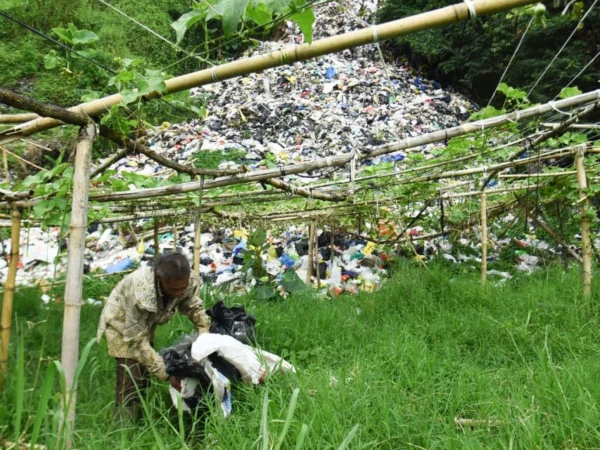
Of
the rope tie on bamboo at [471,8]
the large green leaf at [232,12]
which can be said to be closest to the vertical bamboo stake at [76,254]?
the large green leaf at [232,12]

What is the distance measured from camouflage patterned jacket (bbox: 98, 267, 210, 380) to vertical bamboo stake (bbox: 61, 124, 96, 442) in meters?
0.49

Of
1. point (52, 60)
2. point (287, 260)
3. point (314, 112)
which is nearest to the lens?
point (52, 60)

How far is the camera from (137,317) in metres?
2.38

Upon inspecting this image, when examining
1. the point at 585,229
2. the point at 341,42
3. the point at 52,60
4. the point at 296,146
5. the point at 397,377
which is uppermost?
the point at 296,146

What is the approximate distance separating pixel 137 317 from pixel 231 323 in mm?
580

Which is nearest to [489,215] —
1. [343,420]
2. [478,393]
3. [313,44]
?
[478,393]

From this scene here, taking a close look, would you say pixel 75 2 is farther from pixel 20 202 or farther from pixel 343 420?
pixel 343 420

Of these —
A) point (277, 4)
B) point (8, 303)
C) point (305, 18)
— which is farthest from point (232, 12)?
point (8, 303)

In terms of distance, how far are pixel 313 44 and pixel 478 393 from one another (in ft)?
5.88

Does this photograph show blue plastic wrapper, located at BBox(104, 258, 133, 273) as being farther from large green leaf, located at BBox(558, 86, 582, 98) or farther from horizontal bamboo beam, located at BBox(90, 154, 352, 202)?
large green leaf, located at BBox(558, 86, 582, 98)

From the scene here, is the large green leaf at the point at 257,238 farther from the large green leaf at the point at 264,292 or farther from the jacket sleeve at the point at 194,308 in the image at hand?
the jacket sleeve at the point at 194,308

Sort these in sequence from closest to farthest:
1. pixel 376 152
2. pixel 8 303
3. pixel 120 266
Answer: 1. pixel 8 303
2. pixel 376 152
3. pixel 120 266

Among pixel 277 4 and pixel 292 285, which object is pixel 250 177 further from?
pixel 292 285

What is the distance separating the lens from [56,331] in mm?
3670
